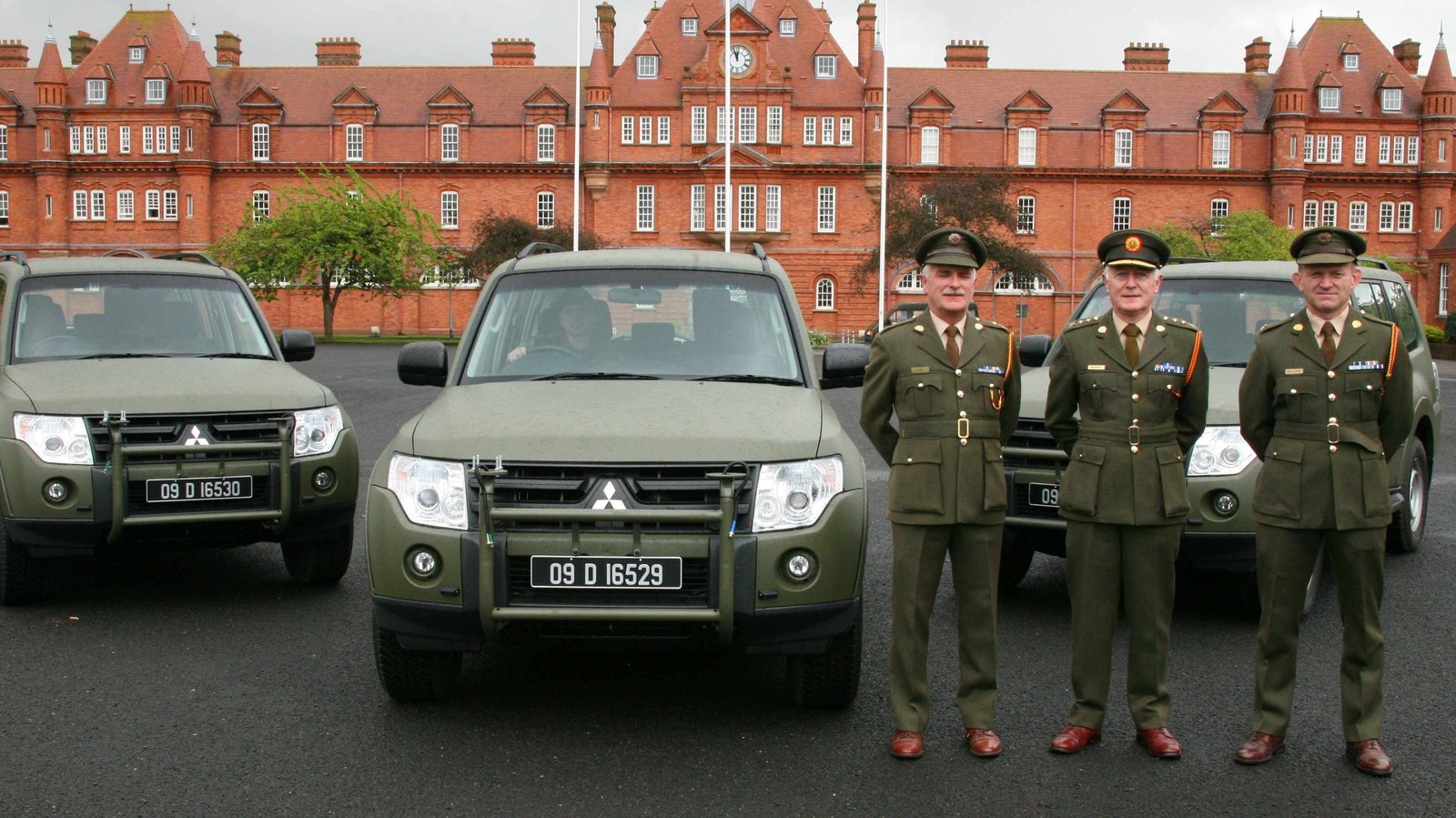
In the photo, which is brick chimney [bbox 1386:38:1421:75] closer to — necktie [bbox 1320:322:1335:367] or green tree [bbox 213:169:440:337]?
green tree [bbox 213:169:440:337]

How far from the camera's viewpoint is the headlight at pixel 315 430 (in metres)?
7.58

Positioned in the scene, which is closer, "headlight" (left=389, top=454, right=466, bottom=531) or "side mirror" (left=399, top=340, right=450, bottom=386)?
"headlight" (left=389, top=454, right=466, bottom=531)

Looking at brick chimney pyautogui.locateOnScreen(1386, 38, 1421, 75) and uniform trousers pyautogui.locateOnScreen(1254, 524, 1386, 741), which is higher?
brick chimney pyautogui.locateOnScreen(1386, 38, 1421, 75)

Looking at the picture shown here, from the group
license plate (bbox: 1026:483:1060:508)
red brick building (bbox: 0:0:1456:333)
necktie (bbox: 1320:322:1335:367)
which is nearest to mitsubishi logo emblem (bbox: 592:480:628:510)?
necktie (bbox: 1320:322:1335:367)

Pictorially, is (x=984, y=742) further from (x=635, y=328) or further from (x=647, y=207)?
(x=647, y=207)

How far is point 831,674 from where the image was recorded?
5.56m

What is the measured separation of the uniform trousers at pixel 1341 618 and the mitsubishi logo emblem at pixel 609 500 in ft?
8.14

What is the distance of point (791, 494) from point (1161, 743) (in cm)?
170

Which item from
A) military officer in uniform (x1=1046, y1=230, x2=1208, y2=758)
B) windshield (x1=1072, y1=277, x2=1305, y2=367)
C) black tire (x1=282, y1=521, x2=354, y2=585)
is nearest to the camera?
military officer in uniform (x1=1046, y1=230, x2=1208, y2=758)

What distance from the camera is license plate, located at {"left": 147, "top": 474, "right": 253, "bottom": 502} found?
715cm

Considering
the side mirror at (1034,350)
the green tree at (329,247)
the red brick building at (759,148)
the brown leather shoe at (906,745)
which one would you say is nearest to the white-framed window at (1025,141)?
the red brick building at (759,148)

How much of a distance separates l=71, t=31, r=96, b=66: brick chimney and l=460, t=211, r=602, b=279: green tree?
33.4 meters

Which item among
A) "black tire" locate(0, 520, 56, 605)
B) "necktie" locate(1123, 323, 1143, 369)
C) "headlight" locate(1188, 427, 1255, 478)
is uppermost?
"necktie" locate(1123, 323, 1143, 369)

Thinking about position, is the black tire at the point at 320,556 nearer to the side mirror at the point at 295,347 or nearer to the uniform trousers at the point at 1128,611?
the side mirror at the point at 295,347
